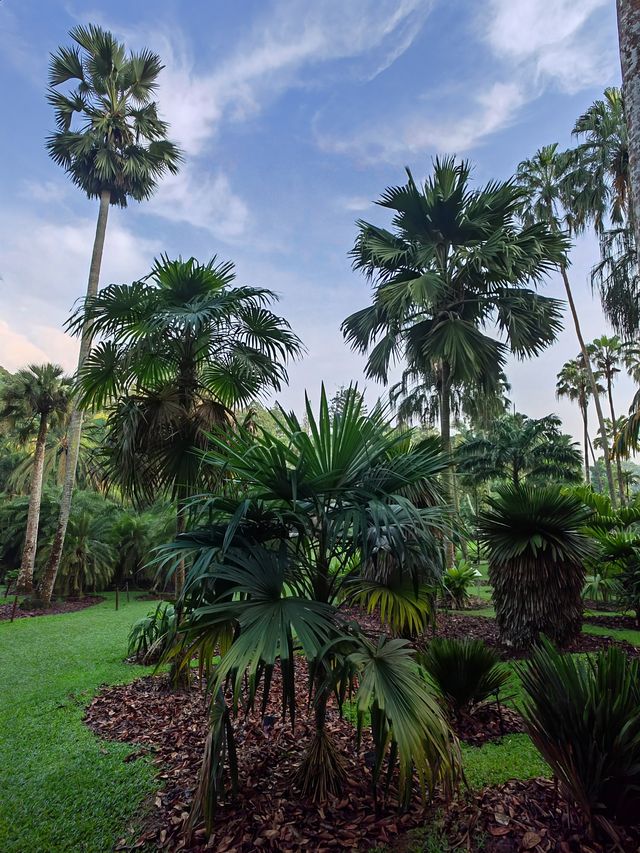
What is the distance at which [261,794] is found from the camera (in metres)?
2.51

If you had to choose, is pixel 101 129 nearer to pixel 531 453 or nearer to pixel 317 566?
pixel 317 566

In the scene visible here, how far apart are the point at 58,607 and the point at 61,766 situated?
39.0 feet

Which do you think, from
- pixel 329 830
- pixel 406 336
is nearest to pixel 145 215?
pixel 406 336

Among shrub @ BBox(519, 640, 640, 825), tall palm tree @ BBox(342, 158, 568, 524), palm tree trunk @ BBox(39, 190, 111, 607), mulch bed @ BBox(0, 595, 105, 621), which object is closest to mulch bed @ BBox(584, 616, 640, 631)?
tall palm tree @ BBox(342, 158, 568, 524)

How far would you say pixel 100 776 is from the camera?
→ 301cm

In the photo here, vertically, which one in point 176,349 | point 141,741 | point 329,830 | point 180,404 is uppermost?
point 176,349

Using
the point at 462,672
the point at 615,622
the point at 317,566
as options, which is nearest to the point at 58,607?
the point at 462,672

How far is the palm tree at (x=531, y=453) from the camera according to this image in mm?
18766

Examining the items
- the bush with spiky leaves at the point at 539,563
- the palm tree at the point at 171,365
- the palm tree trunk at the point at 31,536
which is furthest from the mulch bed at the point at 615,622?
the palm tree trunk at the point at 31,536

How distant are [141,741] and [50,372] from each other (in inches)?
563

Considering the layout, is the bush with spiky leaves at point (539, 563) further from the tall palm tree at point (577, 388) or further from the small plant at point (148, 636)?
the tall palm tree at point (577, 388)

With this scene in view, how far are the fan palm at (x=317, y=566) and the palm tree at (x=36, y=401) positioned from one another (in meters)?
14.1

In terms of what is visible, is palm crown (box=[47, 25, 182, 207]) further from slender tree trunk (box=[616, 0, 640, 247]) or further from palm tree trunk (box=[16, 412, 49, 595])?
slender tree trunk (box=[616, 0, 640, 247])

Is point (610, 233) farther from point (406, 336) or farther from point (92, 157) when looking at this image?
point (92, 157)
